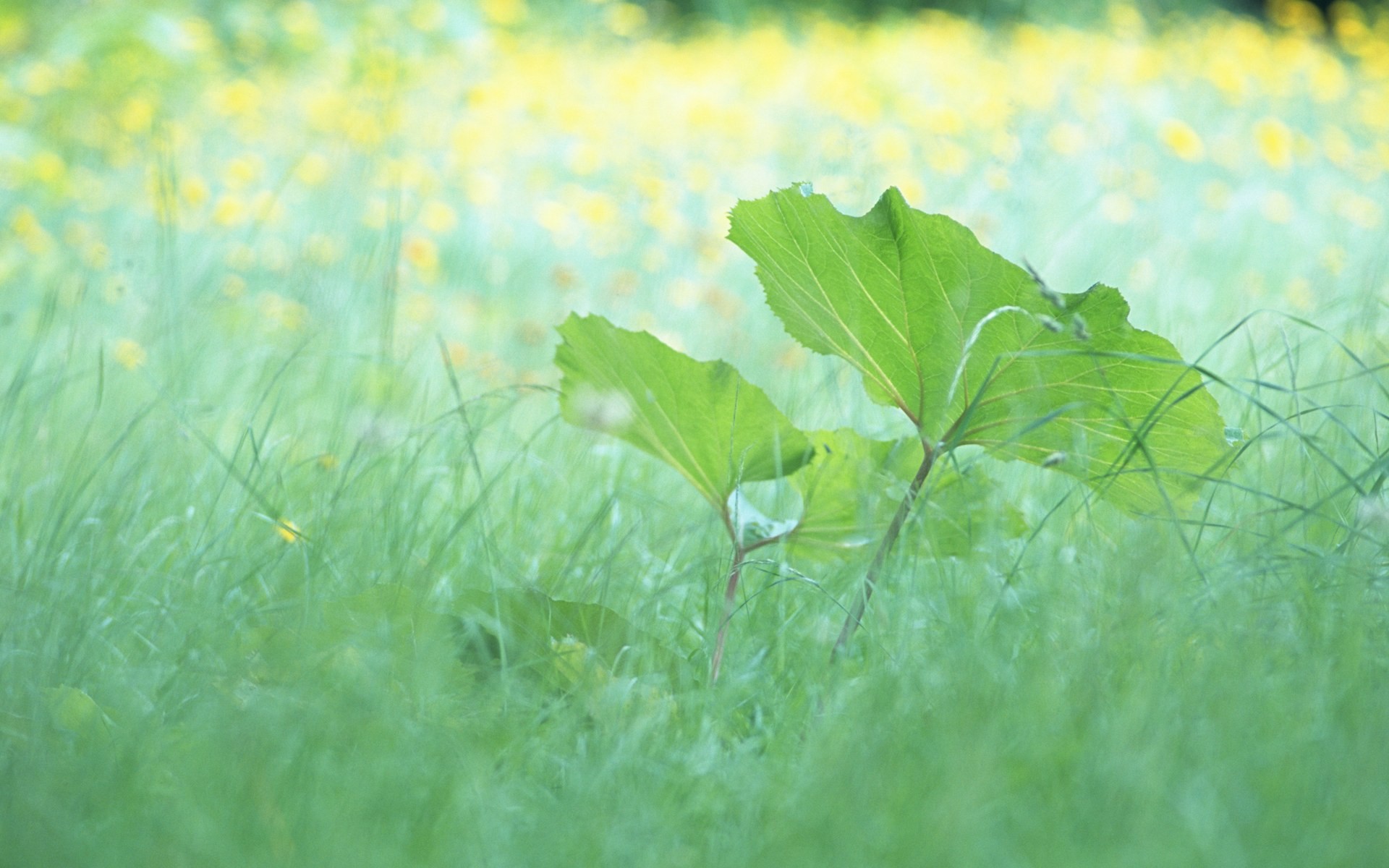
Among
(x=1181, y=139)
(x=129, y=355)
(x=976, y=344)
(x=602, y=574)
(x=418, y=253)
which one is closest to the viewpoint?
(x=976, y=344)

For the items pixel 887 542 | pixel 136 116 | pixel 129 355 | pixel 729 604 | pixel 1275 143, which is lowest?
pixel 129 355

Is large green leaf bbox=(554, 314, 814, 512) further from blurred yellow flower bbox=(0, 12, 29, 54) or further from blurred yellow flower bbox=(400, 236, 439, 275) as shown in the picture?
blurred yellow flower bbox=(0, 12, 29, 54)

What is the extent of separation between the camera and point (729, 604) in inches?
44.6

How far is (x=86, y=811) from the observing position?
852mm

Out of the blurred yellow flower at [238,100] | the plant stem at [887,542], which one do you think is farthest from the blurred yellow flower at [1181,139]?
the blurred yellow flower at [238,100]

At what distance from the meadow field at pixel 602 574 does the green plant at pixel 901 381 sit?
6 cm

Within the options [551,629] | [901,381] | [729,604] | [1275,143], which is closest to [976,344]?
[901,381]

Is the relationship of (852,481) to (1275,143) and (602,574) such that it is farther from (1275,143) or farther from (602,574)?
(1275,143)

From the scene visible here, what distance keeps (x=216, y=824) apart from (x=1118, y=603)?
77cm

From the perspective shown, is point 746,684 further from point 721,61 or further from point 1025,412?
point 721,61

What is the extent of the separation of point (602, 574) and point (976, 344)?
49 centimetres

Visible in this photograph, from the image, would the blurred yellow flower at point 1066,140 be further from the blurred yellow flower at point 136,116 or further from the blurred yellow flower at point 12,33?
the blurred yellow flower at point 12,33

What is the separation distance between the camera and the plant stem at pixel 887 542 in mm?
1079

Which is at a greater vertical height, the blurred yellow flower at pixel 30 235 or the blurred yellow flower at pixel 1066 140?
the blurred yellow flower at pixel 1066 140
